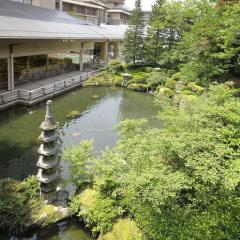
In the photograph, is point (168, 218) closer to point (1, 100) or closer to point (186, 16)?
point (1, 100)

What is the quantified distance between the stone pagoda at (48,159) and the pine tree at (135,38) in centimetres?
3073

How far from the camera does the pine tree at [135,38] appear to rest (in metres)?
38.7

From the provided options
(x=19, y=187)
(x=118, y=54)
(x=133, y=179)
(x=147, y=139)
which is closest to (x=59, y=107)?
(x=19, y=187)

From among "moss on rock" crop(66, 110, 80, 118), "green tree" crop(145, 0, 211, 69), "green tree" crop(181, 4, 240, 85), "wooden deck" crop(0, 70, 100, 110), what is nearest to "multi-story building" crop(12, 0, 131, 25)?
"green tree" crop(145, 0, 211, 69)

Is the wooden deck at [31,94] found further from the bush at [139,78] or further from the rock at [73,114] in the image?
the bush at [139,78]

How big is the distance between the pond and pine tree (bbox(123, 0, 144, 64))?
403 inches

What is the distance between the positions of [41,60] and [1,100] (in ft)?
32.2

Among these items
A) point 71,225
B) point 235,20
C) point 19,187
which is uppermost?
point 235,20

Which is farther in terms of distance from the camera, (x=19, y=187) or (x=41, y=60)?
(x=41, y=60)

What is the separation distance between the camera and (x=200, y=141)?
331 inches

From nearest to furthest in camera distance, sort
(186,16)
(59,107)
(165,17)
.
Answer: (59,107), (186,16), (165,17)

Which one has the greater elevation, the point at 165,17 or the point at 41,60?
the point at 165,17

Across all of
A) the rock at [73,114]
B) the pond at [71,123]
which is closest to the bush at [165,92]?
the pond at [71,123]

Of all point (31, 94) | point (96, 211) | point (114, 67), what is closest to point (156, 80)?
point (114, 67)
